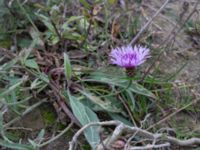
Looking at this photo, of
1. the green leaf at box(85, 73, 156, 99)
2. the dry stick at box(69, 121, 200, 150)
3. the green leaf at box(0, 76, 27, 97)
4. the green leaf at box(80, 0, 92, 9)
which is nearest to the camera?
the dry stick at box(69, 121, 200, 150)

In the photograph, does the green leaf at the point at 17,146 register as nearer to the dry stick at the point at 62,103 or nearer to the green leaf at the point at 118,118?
the dry stick at the point at 62,103

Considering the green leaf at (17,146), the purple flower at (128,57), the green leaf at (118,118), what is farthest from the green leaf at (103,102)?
the green leaf at (17,146)

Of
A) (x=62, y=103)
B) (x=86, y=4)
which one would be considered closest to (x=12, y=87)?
(x=62, y=103)

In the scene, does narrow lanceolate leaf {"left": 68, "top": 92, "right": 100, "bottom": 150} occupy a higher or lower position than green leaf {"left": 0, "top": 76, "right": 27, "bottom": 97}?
lower

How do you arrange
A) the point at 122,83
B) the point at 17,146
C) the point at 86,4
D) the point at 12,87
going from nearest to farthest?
the point at 17,146 < the point at 12,87 < the point at 122,83 < the point at 86,4

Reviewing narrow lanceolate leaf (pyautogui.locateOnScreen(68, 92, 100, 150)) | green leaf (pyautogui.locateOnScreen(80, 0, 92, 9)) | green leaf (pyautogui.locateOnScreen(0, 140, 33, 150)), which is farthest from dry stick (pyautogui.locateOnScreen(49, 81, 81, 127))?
green leaf (pyautogui.locateOnScreen(80, 0, 92, 9))

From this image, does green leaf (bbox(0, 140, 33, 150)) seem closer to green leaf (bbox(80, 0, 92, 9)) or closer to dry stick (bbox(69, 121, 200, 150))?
dry stick (bbox(69, 121, 200, 150))

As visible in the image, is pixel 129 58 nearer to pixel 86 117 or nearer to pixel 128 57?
pixel 128 57

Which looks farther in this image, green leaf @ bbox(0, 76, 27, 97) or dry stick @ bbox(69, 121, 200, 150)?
green leaf @ bbox(0, 76, 27, 97)

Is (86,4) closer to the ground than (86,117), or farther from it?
farther from it
